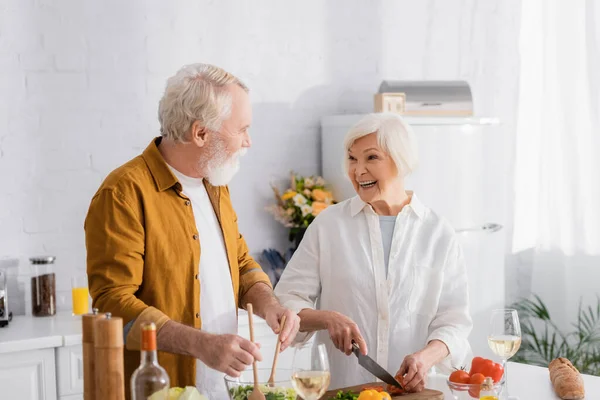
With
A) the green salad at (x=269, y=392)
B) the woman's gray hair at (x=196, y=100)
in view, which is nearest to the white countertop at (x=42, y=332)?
the woman's gray hair at (x=196, y=100)

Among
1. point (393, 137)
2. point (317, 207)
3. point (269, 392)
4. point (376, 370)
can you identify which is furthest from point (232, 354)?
point (317, 207)

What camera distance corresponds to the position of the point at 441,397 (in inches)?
85.8

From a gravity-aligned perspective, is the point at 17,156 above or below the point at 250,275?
above

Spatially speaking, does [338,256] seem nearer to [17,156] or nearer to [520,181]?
[17,156]

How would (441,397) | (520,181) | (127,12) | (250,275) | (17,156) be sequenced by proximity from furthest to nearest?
(520,181), (127,12), (17,156), (250,275), (441,397)

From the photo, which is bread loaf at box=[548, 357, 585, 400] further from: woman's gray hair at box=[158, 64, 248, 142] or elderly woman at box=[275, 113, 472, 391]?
woman's gray hair at box=[158, 64, 248, 142]

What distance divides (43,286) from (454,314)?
188 cm

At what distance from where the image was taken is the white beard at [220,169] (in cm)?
238

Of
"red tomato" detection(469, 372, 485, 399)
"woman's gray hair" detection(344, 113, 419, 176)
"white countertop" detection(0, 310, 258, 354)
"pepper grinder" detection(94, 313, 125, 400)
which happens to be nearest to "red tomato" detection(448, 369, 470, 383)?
"red tomato" detection(469, 372, 485, 399)

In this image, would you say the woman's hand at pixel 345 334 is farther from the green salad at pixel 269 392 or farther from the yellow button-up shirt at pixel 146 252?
the green salad at pixel 269 392

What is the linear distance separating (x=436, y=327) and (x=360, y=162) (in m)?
0.56

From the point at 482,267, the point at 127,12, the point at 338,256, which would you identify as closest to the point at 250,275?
the point at 338,256

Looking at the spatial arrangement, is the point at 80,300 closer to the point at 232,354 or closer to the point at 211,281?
the point at 211,281

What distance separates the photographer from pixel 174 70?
405cm
